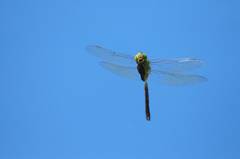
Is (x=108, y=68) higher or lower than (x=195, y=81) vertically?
higher

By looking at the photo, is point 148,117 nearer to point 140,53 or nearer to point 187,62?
point 187,62

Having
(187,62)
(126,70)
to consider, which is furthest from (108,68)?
(187,62)

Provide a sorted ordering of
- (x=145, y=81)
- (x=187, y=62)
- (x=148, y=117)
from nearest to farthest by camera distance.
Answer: (x=148, y=117) → (x=187, y=62) → (x=145, y=81)
